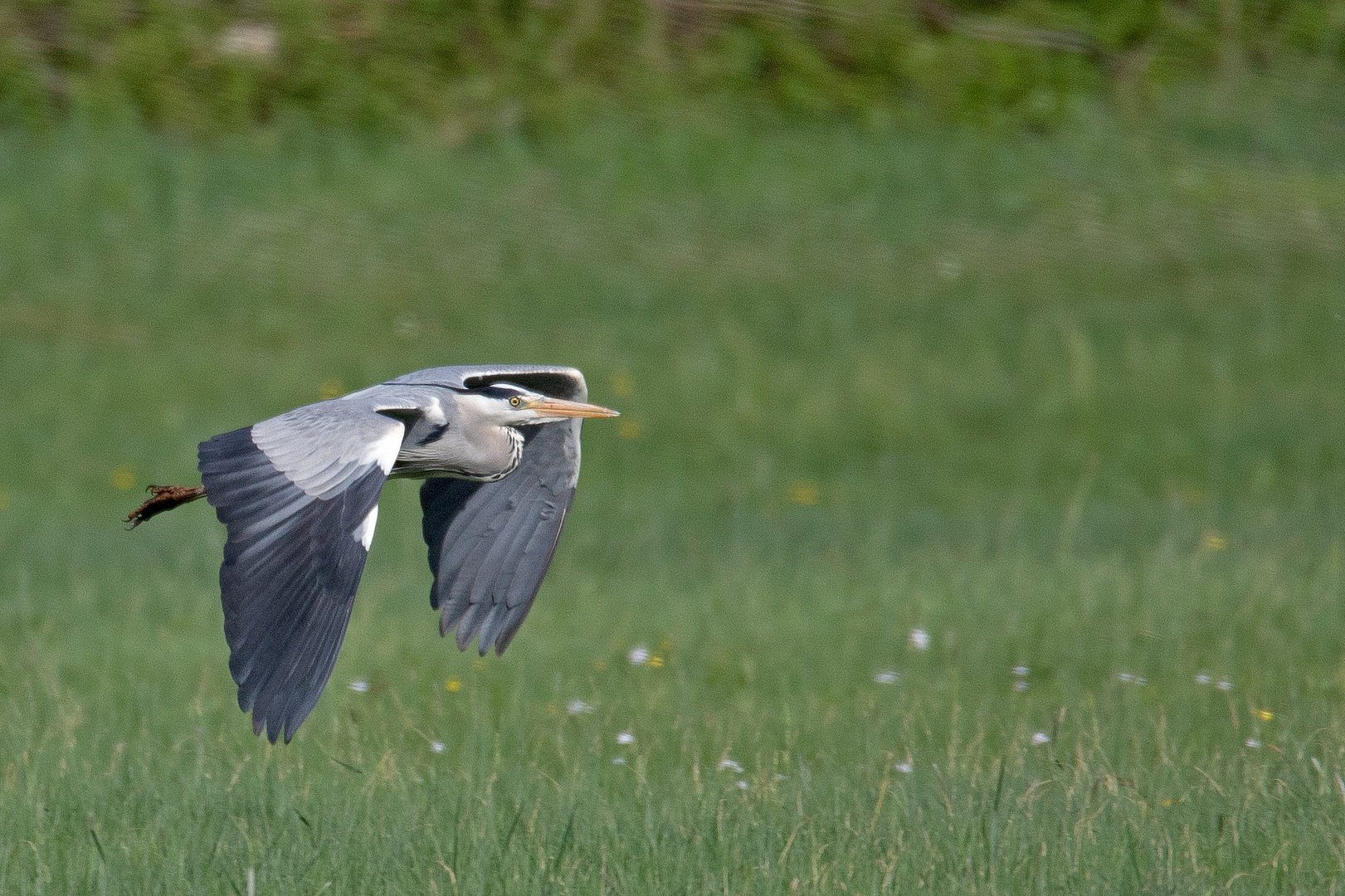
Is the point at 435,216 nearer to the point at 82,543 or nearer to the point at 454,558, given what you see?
the point at 82,543

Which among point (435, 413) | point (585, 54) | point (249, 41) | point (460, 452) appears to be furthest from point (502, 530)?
point (249, 41)

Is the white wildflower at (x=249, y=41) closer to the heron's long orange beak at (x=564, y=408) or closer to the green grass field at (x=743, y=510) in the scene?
the green grass field at (x=743, y=510)

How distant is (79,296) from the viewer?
13172mm

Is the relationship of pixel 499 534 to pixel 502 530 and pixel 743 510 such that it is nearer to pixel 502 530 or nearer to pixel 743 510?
pixel 502 530

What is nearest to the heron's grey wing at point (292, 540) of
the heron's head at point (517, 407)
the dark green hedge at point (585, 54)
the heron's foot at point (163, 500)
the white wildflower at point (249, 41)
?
the heron's foot at point (163, 500)

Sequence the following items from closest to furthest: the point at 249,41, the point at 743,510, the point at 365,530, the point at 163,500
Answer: the point at 365,530, the point at 163,500, the point at 743,510, the point at 249,41

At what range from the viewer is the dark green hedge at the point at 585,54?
15680mm

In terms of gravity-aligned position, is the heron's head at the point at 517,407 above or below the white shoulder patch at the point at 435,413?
below

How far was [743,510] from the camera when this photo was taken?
32.2 feet

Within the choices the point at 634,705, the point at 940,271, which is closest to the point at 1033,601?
the point at 634,705

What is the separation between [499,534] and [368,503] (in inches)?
43.9

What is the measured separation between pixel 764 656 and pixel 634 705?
930 mm

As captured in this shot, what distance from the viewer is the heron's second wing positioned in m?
5.00

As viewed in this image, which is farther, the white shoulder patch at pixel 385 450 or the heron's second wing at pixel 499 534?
the heron's second wing at pixel 499 534
